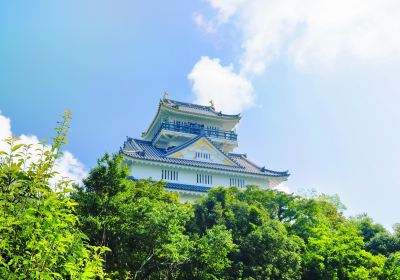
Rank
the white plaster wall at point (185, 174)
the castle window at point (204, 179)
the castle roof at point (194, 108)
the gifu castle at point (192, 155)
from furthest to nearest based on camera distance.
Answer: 1. the castle roof at point (194, 108)
2. the castle window at point (204, 179)
3. the gifu castle at point (192, 155)
4. the white plaster wall at point (185, 174)

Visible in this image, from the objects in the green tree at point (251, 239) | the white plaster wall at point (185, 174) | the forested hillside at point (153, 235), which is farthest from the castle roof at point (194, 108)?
the green tree at point (251, 239)

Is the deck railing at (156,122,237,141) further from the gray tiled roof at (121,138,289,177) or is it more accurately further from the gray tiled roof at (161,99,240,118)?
the gray tiled roof at (121,138,289,177)

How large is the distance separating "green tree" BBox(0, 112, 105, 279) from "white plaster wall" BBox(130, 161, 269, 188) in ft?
83.1

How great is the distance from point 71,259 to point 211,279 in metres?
11.3

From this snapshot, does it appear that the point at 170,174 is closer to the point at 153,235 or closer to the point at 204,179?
the point at 204,179

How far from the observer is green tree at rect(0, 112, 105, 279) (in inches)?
217

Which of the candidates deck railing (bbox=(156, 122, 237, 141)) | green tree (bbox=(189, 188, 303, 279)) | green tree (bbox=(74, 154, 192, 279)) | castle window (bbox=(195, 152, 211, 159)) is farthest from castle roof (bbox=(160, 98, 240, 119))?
green tree (bbox=(74, 154, 192, 279))

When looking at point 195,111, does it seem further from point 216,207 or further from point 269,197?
point 216,207

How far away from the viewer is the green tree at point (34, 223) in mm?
5523

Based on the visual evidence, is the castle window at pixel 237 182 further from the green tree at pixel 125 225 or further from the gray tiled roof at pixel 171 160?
the green tree at pixel 125 225

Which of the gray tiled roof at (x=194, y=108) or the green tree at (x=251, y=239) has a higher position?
the gray tiled roof at (x=194, y=108)

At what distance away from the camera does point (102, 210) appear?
14.3 meters

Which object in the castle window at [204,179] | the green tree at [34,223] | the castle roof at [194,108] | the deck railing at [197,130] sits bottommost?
the green tree at [34,223]

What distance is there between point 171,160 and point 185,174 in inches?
63.6
